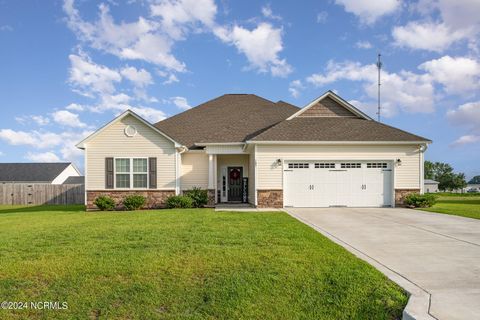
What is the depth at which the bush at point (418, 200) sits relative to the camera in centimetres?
1554

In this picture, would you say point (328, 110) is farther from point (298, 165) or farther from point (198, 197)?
point (198, 197)

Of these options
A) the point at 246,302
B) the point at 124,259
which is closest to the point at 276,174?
the point at 124,259

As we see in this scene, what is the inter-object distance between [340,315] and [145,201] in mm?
13940

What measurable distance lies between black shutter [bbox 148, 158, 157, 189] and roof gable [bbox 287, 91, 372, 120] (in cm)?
774

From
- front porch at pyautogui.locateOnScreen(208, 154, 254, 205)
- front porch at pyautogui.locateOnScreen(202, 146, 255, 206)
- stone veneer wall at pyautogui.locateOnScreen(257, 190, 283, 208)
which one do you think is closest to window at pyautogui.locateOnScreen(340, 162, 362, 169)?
stone veneer wall at pyautogui.locateOnScreen(257, 190, 283, 208)

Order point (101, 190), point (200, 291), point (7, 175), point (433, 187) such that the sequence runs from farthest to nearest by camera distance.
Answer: point (433, 187) < point (7, 175) < point (101, 190) < point (200, 291)

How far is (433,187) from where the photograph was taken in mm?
67250

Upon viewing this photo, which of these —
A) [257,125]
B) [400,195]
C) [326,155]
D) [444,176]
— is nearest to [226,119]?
[257,125]

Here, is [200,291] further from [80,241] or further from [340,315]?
[80,241]

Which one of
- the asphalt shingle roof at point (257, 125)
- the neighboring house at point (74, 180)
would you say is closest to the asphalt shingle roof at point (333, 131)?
the asphalt shingle roof at point (257, 125)

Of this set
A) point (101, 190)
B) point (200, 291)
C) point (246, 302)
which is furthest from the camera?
point (101, 190)

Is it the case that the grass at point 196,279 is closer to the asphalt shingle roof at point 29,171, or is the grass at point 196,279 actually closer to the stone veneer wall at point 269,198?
the stone veneer wall at point 269,198

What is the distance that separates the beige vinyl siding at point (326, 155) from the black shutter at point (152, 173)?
5460 millimetres

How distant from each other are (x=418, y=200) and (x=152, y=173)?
13.3 metres
